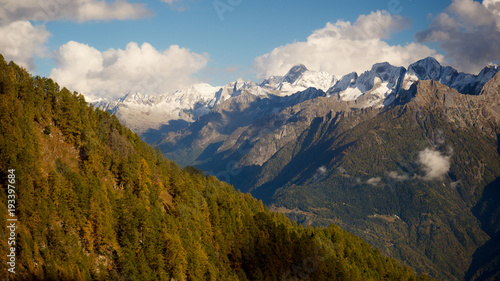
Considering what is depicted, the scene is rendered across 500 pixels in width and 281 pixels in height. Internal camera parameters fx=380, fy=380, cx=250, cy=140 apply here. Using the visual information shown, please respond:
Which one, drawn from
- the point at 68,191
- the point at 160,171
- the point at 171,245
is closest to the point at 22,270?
the point at 68,191

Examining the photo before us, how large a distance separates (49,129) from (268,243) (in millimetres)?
90715

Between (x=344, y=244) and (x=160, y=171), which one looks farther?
(x=344, y=244)

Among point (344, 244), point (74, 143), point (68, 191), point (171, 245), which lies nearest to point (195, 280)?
point (171, 245)

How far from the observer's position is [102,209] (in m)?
94.2

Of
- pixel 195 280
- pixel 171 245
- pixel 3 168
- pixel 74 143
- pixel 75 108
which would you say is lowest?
pixel 195 280

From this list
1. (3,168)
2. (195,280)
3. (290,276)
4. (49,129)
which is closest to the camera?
(3,168)

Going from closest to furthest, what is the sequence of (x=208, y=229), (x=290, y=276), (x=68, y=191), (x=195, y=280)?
(x=68, y=191) → (x=195, y=280) → (x=208, y=229) → (x=290, y=276)

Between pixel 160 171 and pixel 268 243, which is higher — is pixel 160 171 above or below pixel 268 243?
above

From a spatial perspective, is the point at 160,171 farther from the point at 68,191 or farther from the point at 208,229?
the point at 68,191

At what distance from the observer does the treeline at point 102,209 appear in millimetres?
82188

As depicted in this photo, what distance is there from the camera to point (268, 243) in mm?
151750

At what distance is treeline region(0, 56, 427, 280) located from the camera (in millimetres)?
82188

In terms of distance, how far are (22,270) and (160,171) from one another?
63.3 metres

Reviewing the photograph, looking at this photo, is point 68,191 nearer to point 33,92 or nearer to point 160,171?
point 33,92
